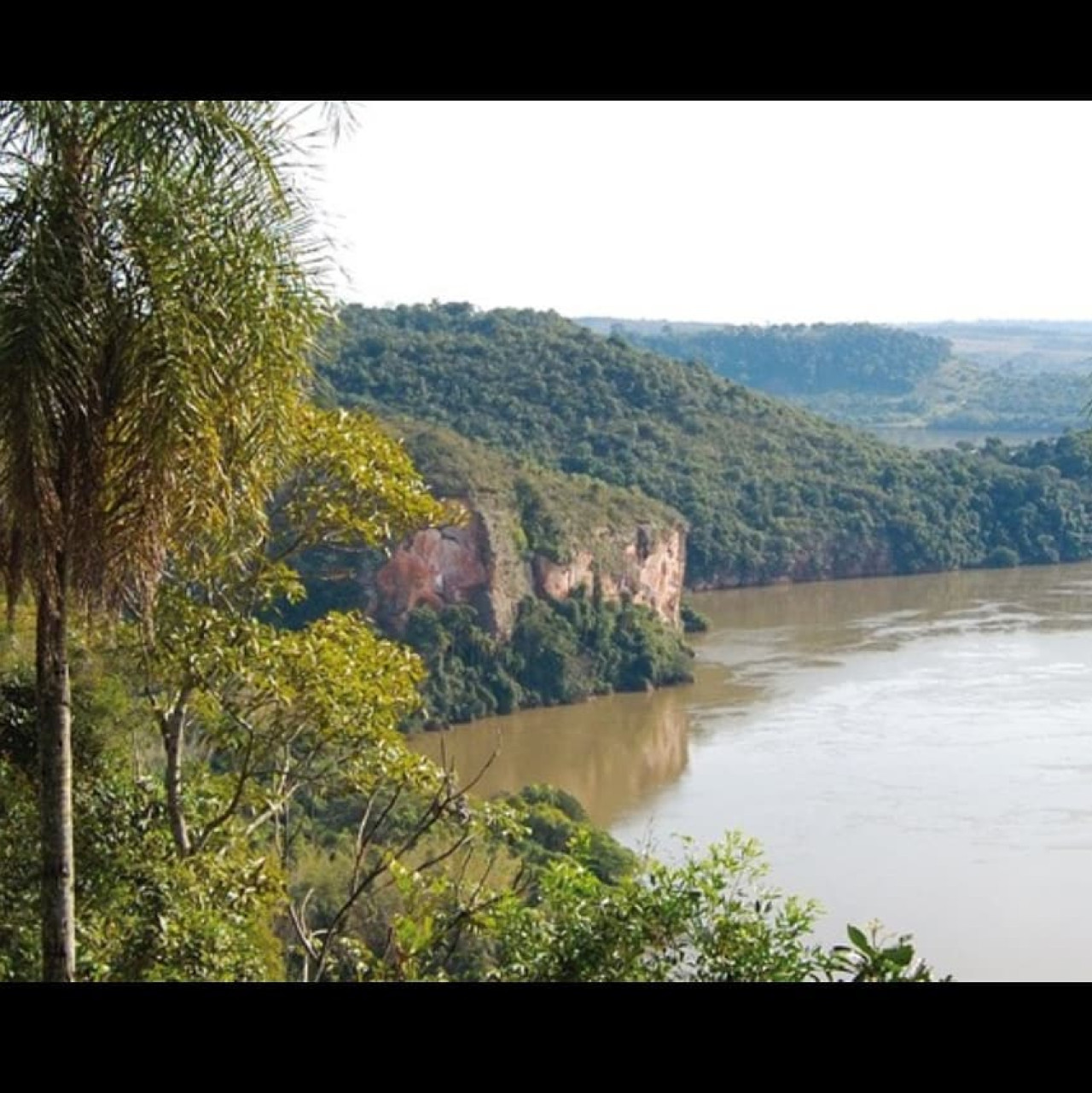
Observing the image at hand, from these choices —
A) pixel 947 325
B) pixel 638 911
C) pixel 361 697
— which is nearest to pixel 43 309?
pixel 638 911

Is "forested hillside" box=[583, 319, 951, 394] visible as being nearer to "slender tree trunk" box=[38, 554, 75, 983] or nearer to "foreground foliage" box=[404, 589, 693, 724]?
"foreground foliage" box=[404, 589, 693, 724]

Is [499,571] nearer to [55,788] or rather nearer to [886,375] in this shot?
[55,788]

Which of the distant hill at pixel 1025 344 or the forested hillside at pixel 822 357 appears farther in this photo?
the distant hill at pixel 1025 344

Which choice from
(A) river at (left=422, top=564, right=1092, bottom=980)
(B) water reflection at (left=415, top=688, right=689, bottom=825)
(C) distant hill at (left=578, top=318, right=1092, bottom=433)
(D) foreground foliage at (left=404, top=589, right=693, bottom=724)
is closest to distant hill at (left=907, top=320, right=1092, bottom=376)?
(C) distant hill at (left=578, top=318, right=1092, bottom=433)

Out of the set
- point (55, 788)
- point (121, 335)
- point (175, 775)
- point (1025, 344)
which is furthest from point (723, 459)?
point (1025, 344)

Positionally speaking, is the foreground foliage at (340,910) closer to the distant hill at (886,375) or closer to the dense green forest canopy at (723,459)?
the dense green forest canopy at (723,459)

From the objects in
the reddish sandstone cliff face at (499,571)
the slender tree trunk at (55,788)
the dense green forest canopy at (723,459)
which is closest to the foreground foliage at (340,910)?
the slender tree trunk at (55,788)
